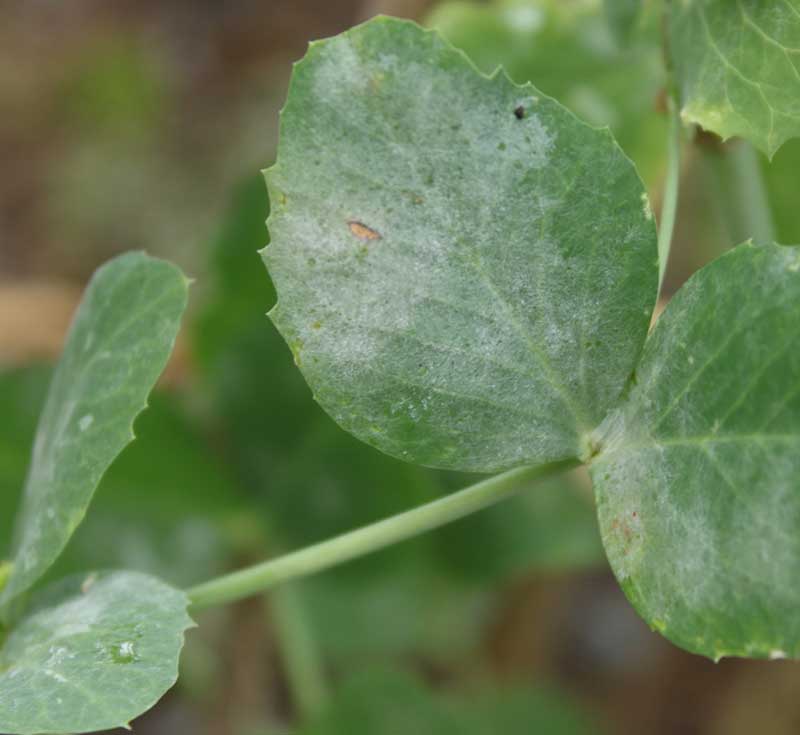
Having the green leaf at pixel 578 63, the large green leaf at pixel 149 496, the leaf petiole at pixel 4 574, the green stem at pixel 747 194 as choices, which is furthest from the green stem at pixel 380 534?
the large green leaf at pixel 149 496

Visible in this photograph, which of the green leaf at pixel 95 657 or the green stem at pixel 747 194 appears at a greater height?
the green stem at pixel 747 194

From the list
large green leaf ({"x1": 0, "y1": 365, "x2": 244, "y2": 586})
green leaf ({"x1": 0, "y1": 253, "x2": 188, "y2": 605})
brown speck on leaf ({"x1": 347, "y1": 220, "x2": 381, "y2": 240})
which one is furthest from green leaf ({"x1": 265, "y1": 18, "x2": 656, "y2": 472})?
large green leaf ({"x1": 0, "y1": 365, "x2": 244, "y2": 586})

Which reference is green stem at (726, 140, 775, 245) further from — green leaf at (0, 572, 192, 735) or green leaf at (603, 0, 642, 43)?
green leaf at (0, 572, 192, 735)

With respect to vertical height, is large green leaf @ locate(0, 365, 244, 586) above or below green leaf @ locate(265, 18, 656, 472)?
below

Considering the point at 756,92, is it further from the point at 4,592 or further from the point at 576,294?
the point at 4,592

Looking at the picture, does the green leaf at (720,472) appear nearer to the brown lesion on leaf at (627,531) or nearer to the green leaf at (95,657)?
the brown lesion on leaf at (627,531)

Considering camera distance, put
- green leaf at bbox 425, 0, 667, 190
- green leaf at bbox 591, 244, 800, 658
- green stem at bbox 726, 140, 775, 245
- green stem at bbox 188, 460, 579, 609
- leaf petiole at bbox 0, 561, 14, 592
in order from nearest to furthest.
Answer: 1. green leaf at bbox 591, 244, 800, 658
2. green stem at bbox 188, 460, 579, 609
3. leaf petiole at bbox 0, 561, 14, 592
4. green stem at bbox 726, 140, 775, 245
5. green leaf at bbox 425, 0, 667, 190
